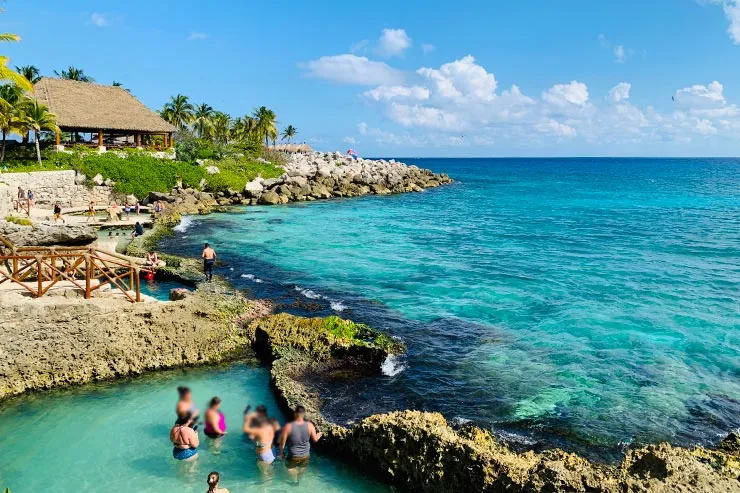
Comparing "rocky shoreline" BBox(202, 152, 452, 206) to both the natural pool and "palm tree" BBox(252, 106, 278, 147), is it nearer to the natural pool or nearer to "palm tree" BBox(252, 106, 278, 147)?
"palm tree" BBox(252, 106, 278, 147)

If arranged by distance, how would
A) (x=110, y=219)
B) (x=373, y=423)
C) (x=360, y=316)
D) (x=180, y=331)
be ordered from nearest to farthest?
1. (x=373, y=423)
2. (x=180, y=331)
3. (x=360, y=316)
4. (x=110, y=219)

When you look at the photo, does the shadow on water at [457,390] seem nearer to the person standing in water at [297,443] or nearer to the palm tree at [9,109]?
the person standing in water at [297,443]

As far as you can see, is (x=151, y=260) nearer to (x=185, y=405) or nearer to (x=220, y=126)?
(x=185, y=405)

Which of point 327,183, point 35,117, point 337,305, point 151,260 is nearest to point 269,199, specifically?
point 327,183

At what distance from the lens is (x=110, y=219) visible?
38.5m

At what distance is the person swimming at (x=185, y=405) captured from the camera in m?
11.5

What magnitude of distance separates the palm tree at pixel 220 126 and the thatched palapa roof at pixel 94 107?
107 feet

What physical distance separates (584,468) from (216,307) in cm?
1299

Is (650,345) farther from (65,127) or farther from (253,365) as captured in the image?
(65,127)

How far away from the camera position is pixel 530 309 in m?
22.1

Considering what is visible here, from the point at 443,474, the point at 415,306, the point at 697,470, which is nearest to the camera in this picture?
the point at 697,470

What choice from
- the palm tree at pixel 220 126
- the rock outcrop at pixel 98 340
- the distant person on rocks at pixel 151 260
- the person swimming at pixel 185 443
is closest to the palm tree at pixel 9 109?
the distant person on rocks at pixel 151 260

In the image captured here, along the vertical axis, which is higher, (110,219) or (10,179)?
(10,179)

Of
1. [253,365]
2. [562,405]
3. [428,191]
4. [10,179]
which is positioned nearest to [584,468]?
[562,405]
